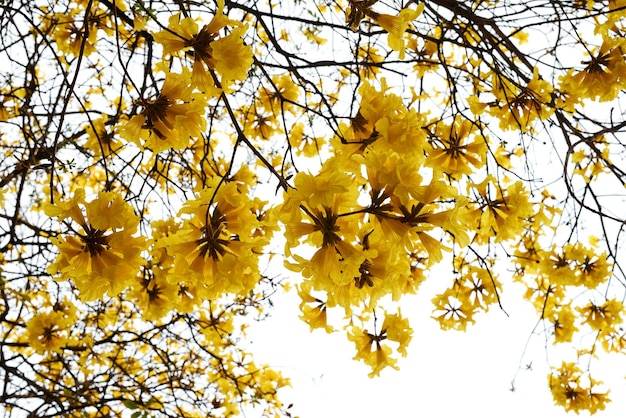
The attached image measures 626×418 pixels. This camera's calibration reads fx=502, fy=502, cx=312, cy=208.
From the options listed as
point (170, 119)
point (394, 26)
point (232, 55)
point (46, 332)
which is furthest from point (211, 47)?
point (46, 332)

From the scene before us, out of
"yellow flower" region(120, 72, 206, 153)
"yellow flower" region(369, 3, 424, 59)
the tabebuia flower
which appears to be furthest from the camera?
"yellow flower" region(369, 3, 424, 59)

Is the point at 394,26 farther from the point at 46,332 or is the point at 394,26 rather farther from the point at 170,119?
the point at 46,332

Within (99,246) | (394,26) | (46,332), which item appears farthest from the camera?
(46,332)

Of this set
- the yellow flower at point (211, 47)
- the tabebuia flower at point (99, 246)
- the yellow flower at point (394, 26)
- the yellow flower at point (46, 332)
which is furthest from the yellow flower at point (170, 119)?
the yellow flower at point (46, 332)

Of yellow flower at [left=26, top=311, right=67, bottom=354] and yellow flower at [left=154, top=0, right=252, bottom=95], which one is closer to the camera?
yellow flower at [left=154, top=0, right=252, bottom=95]

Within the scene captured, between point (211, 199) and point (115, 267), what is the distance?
315 millimetres

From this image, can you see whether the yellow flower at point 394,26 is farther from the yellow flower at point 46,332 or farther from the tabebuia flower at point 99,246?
the yellow flower at point 46,332

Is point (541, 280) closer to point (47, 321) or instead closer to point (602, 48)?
point (602, 48)

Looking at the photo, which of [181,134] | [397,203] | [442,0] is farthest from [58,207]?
[442,0]

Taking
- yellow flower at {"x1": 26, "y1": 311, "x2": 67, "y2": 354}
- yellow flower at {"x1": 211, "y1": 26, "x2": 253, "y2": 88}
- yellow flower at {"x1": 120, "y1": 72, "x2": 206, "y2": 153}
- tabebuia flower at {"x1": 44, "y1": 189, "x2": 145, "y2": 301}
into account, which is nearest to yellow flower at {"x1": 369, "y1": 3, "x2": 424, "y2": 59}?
yellow flower at {"x1": 211, "y1": 26, "x2": 253, "y2": 88}

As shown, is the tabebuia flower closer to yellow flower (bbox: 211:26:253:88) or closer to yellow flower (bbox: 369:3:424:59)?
yellow flower (bbox: 211:26:253:88)

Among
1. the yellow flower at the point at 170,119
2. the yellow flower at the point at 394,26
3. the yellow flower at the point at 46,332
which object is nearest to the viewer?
the yellow flower at the point at 170,119

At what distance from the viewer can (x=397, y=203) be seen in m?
1.18

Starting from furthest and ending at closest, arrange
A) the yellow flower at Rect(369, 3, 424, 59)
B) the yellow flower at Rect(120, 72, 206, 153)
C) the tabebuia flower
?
the yellow flower at Rect(369, 3, 424, 59)
the yellow flower at Rect(120, 72, 206, 153)
the tabebuia flower
